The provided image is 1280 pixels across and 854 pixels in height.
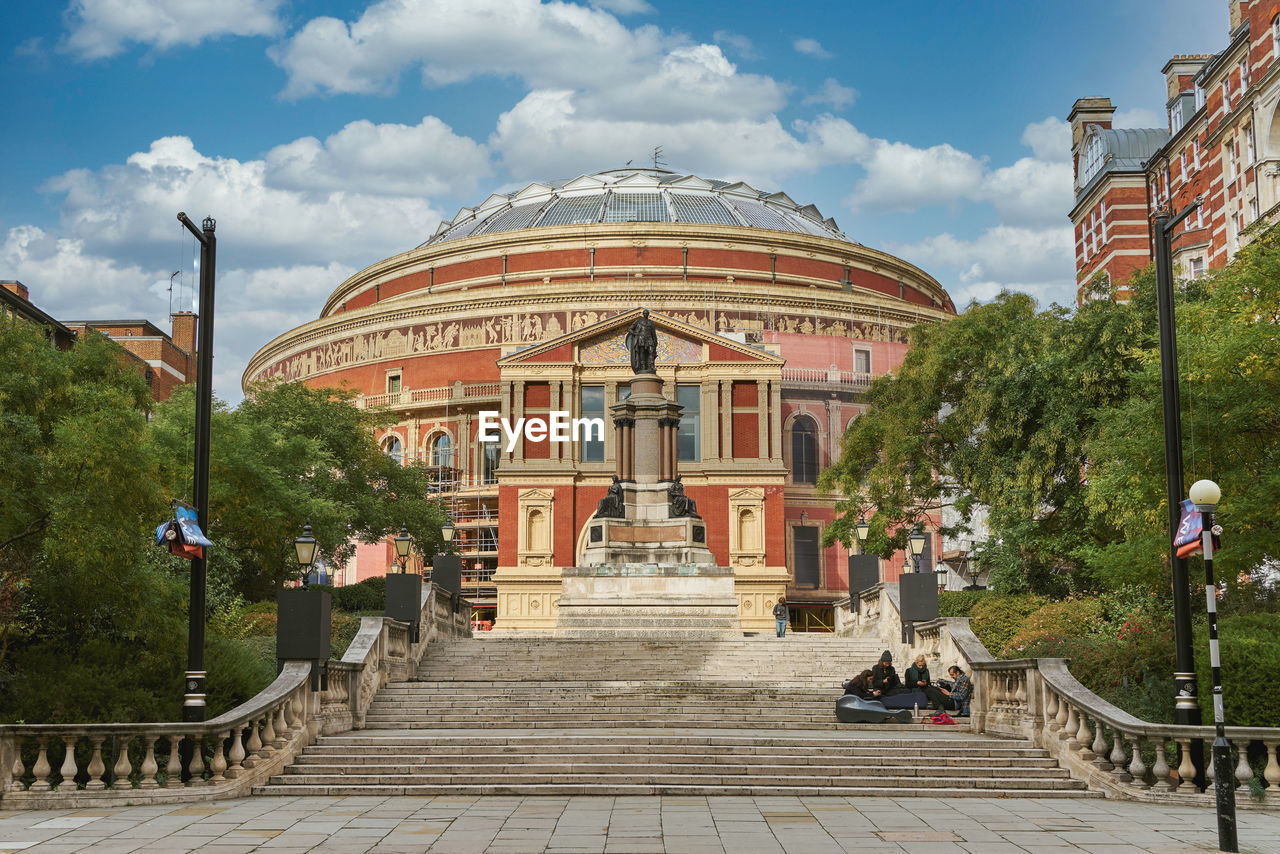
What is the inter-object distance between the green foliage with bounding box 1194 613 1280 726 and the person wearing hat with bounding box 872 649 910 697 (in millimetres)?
5880

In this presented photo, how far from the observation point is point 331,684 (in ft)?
66.0

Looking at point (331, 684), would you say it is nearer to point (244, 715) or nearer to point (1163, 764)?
point (244, 715)

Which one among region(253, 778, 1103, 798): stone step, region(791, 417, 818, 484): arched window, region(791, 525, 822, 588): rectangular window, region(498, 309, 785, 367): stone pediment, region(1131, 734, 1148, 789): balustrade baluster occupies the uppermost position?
region(498, 309, 785, 367): stone pediment

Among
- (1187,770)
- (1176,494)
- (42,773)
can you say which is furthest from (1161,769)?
(42,773)

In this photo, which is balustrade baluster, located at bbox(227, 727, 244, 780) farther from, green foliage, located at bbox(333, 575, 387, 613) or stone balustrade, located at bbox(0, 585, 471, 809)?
green foliage, located at bbox(333, 575, 387, 613)

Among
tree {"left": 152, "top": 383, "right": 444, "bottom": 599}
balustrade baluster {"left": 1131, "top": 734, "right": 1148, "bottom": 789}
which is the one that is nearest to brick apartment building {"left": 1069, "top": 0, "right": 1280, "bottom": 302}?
balustrade baluster {"left": 1131, "top": 734, "right": 1148, "bottom": 789}

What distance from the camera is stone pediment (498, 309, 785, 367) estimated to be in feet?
190

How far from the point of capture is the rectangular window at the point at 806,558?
61.3m

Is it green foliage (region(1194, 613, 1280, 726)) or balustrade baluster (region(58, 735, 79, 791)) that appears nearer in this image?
balustrade baluster (region(58, 735, 79, 791))

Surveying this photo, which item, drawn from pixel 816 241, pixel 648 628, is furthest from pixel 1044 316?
pixel 816 241

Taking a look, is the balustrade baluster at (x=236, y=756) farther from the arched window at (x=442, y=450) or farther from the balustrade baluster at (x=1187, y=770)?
the arched window at (x=442, y=450)

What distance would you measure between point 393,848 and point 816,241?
66130 mm

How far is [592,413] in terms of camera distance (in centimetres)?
5816

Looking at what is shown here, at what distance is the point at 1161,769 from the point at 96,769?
12310mm
